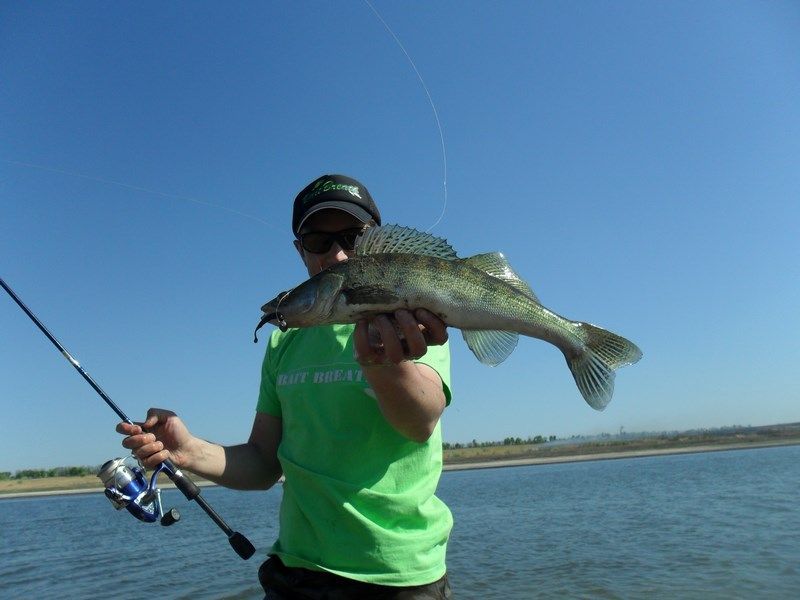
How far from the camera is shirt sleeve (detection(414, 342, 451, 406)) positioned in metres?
3.11

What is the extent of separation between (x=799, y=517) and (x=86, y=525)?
2642 cm

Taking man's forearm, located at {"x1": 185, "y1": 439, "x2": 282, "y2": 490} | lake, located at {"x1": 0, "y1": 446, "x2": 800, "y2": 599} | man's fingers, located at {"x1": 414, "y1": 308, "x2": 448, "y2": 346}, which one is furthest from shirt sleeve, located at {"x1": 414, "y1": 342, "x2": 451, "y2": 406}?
lake, located at {"x1": 0, "y1": 446, "x2": 800, "y2": 599}

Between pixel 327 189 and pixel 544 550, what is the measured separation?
1350 cm

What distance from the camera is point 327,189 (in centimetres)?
350

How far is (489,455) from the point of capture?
7631 cm

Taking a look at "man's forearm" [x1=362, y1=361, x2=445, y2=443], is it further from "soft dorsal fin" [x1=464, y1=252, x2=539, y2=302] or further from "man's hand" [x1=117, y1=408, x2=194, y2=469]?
"man's hand" [x1=117, y1=408, x2=194, y2=469]

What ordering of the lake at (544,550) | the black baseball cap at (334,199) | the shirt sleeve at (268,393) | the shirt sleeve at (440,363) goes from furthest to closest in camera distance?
the lake at (544,550)
the shirt sleeve at (268,393)
the black baseball cap at (334,199)
the shirt sleeve at (440,363)

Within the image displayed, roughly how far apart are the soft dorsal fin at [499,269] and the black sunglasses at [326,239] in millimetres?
735

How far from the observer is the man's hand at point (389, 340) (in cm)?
278

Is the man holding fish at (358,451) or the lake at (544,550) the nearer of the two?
the man holding fish at (358,451)

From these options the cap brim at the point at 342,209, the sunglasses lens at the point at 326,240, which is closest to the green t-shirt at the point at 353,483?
the sunglasses lens at the point at 326,240

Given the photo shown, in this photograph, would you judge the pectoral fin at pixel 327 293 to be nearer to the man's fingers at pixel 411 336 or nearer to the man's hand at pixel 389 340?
the man's hand at pixel 389 340

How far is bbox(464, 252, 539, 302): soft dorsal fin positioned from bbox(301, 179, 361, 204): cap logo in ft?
2.69

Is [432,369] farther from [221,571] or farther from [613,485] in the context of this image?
[613,485]
